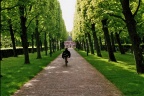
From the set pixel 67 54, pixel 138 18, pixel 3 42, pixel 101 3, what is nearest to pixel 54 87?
pixel 101 3

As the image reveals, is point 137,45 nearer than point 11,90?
No

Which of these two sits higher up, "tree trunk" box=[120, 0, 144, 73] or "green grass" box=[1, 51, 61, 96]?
"tree trunk" box=[120, 0, 144, 73]

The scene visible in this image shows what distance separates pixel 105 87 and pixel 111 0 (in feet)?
46.5

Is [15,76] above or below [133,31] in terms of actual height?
below

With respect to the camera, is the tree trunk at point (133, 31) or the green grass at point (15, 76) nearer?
the green grass at point (15, 76)

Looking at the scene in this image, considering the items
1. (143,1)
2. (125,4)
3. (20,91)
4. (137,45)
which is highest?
(143,1)

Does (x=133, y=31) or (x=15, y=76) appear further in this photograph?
(x=15, y=76)

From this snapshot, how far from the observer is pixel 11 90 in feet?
42.1

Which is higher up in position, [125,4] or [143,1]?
[143,1]

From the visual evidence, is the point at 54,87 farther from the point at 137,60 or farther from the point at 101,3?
the point at 101,3

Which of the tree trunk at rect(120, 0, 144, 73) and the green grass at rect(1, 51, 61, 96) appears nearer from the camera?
the green grass at rect(1, 51, 61, 96)

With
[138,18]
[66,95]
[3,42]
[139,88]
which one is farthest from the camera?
[3,42]

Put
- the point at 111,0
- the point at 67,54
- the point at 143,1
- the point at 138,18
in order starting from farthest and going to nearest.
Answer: the point at 138,18
the point at 143,1
the point at 67,54
the point at 111,0

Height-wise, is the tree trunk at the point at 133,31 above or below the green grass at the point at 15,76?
above
